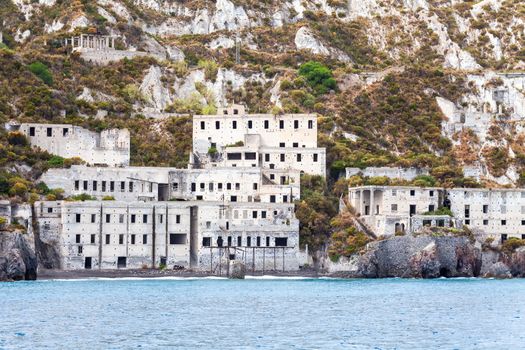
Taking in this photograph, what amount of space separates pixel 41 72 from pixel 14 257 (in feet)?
136

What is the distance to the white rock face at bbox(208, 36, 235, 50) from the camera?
187 m

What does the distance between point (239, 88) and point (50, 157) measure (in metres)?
36.6

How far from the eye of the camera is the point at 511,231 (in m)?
141

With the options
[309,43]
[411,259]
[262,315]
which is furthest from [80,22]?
[262,315]

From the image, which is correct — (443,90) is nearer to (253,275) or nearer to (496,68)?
(496,68)

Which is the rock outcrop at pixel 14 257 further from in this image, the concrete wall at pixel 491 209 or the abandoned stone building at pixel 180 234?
the concrete wall at pixel 491 209

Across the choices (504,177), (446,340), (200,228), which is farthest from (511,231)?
(446,340)

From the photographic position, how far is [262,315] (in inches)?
3652

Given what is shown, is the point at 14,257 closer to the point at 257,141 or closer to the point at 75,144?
the point at 75,144

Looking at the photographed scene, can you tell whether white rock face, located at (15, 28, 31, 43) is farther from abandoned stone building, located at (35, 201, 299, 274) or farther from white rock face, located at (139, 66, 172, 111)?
abandoned stone building, located at (35, 201, 299, 274)

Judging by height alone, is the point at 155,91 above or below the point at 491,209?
above

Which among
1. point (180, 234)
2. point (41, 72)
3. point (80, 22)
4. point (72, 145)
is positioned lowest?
point (180, 234)

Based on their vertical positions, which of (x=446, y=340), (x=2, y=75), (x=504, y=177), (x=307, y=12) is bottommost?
(x=446, y=340)

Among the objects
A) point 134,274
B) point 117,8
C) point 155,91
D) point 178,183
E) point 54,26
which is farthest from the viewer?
point 117,8
